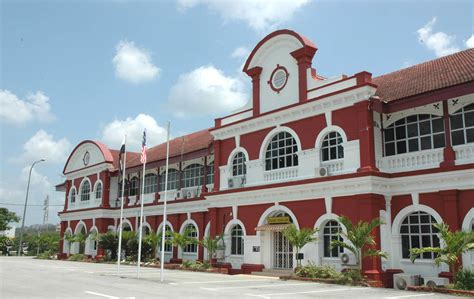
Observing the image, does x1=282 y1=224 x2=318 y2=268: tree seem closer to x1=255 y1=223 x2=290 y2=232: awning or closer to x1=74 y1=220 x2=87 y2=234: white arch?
x1=255 y1=223 x2=290 y2=232: awning

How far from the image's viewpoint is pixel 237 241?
23.3 m

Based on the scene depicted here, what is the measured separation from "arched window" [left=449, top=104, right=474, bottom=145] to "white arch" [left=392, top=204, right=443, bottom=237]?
2425mm

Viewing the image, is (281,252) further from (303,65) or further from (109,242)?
(109,242)

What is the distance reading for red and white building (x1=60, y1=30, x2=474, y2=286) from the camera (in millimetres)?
16594

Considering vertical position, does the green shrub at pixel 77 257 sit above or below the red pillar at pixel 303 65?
below

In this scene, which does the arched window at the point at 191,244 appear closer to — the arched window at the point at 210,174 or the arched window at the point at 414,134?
the arched window at the point at 210,174

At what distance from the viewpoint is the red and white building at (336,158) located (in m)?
16.6

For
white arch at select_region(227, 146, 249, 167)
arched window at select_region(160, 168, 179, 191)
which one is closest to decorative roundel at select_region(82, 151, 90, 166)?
arched window at select_region(160, 168, 179, 191)

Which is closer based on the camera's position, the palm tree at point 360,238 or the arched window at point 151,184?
the palm tree at point 360,238

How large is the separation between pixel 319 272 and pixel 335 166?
13.2 feet

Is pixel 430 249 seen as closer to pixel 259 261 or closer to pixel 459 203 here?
pixel 459 203

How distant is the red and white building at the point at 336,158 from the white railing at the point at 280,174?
2.0 inches

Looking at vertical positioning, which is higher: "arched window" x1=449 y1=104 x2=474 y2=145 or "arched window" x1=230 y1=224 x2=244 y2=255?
"arched window" x1=449 y1=104 x2=474 y2=145

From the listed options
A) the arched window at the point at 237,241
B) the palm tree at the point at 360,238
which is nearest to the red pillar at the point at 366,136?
the palm tree at the point at 360,238
